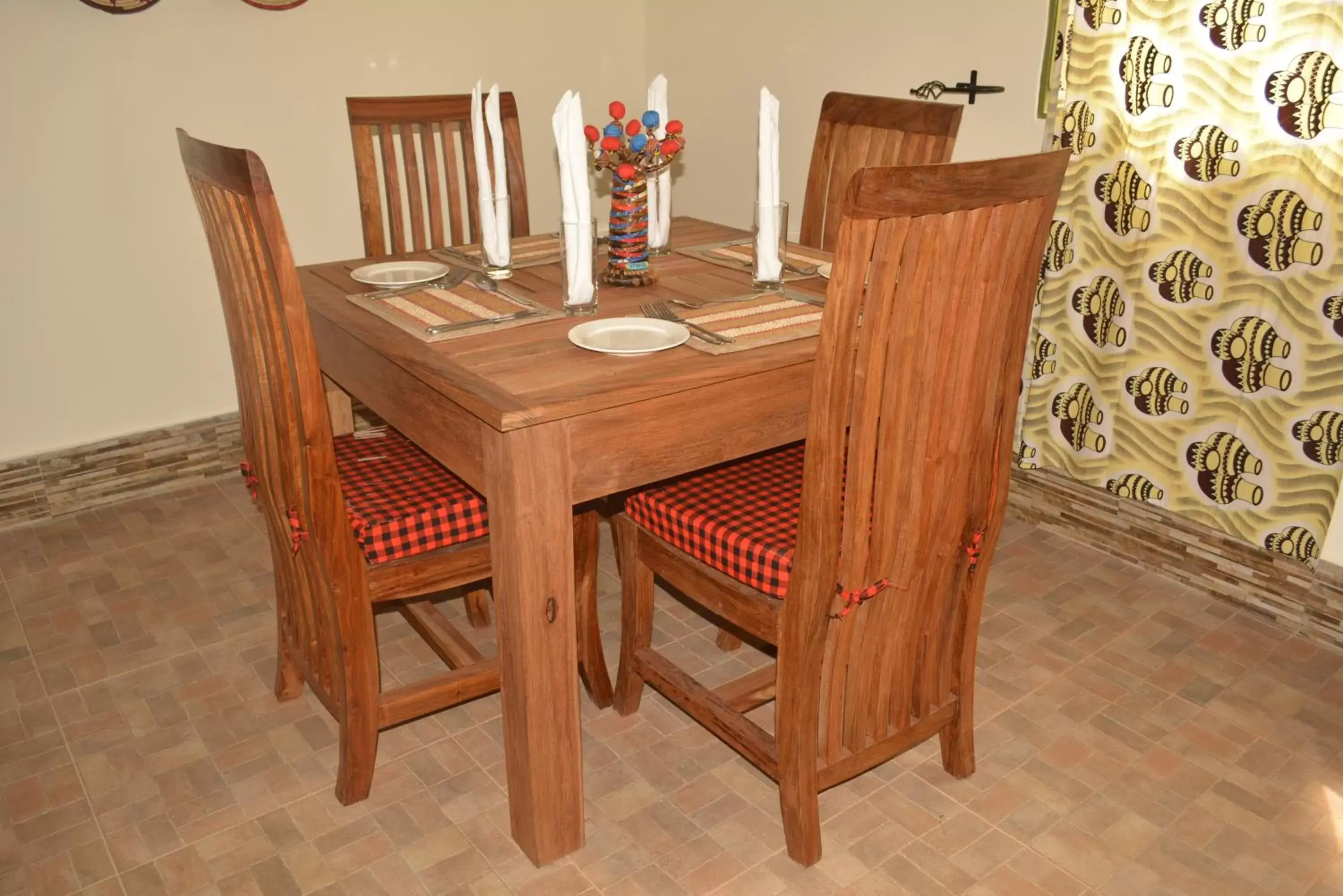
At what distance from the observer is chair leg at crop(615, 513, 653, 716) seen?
6.26 feet

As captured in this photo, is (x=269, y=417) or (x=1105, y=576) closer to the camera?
(x=269, y=417)

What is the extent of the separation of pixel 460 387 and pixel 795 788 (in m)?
0.80

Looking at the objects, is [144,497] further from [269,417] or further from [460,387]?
[460,387]

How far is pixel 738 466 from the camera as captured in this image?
6.24ft

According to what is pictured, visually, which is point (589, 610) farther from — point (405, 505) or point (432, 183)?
point (432, 183)

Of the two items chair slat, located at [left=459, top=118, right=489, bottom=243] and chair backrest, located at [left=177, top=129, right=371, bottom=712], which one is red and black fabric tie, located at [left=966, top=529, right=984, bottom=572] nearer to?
chair backrest, located at [left=177, top=129, right=371, bottom=712]

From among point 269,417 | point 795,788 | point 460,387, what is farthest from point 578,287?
point 795,788

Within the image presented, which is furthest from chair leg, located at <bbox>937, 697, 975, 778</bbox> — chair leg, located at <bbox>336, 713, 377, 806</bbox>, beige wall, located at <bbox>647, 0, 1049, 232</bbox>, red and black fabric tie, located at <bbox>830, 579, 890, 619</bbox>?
beige wall, located at <bbox>647, 0, 1049, 232</bbox>

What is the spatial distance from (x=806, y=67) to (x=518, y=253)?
4.18 feet

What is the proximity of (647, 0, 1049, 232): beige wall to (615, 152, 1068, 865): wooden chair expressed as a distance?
120 cm

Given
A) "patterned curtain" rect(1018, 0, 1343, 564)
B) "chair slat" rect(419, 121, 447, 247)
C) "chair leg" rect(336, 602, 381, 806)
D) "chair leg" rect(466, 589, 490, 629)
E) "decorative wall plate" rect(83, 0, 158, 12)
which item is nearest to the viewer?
"chair leg" rect(336, 602, 381, 806)

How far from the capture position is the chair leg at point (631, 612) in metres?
1.91

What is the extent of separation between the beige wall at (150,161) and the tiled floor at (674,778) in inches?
→ 26.4

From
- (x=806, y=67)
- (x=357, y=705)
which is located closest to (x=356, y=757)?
(x=357, y=705)
